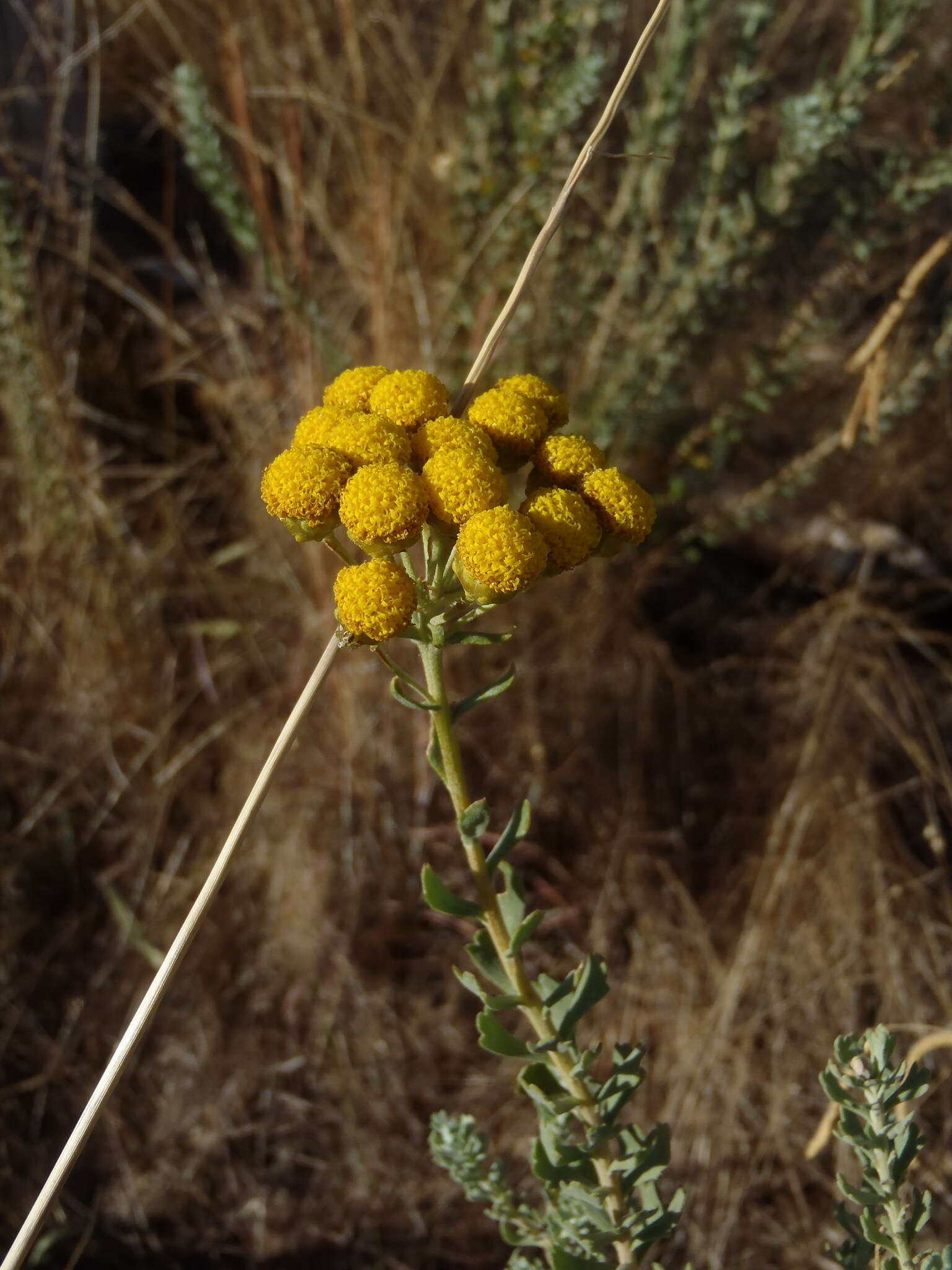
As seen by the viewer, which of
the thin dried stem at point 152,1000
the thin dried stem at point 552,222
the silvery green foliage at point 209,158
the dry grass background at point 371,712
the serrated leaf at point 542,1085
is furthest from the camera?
the dry grass background at point 371,712

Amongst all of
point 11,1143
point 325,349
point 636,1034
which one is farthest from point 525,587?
point 11,1143

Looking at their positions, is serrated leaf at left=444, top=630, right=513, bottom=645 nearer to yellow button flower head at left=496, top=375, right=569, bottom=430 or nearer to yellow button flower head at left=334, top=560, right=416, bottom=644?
yellow button flower head at left=334, top=560, right=416, bottom=644

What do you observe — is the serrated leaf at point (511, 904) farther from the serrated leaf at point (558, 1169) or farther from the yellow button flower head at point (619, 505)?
the yellow button flower head at point (619, 505)

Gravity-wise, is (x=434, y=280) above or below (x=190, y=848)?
above

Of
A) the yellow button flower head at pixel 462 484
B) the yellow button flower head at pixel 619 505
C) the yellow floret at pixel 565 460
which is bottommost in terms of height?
the yellow button flower head at pixel 619 505

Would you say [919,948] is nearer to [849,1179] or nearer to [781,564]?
[849,1179]

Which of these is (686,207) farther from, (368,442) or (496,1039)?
(496,1039)

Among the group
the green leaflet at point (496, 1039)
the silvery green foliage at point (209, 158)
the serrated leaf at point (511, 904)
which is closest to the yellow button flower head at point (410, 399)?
the serrated leaf at point (511, 904)
